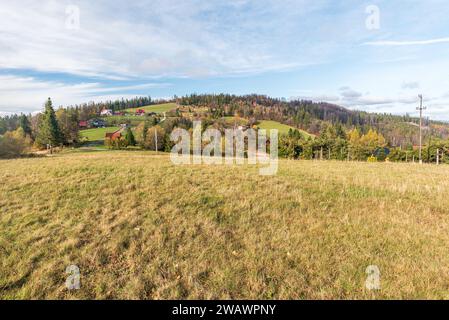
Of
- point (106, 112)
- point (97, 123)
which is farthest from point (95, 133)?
point (106, 112)

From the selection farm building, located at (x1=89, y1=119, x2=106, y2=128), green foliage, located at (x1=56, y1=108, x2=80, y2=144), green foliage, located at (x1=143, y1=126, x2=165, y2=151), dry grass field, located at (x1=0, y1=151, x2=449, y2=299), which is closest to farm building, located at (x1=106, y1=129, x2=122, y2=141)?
green foliage, located at (x1=56, y1=108, x2=80, y2=144)

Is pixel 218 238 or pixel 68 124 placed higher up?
pixel 68 124

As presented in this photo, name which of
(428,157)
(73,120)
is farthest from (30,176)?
(428,157)

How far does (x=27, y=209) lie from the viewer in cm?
765

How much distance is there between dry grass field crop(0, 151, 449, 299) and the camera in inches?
179

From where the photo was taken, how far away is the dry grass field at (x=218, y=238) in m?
4.55

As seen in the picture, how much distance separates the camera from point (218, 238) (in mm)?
6332

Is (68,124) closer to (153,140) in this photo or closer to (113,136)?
(113,136)

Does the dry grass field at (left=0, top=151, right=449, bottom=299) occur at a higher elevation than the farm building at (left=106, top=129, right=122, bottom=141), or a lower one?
lower

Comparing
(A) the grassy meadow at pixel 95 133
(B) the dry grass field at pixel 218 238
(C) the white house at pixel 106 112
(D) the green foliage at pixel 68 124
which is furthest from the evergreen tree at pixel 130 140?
(B) the dry grass field at pixel 218 238

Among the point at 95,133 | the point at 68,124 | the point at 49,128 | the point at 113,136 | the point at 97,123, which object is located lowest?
the point at 113,136

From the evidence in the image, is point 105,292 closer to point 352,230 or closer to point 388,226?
point 352,230

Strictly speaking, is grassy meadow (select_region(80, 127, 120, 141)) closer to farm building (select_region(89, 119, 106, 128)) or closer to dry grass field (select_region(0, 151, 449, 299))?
farm building (select_region(89, 119, 106, 128))

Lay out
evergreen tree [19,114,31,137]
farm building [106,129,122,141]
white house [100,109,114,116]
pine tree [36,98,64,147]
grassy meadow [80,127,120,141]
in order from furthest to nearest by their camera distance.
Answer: white house [100,109,114,116] → grassy meadow [80,127,120,141] → evergreen tree [19,114,31,137] → farm building [106,129,122,141] → pine tree [36,98,64,147]
